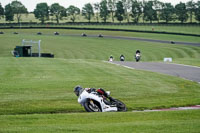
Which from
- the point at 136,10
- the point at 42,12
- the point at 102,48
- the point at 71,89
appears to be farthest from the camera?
the point at 42,12

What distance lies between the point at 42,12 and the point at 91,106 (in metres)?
166

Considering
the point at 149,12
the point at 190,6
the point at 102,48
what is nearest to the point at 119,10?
the point at 149,12

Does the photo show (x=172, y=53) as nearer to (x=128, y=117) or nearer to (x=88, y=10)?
(x=128, y=117)

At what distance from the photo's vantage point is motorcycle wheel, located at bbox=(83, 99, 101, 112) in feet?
40.4

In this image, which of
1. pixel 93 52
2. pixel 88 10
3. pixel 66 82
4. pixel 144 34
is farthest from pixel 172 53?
pixel 88 10

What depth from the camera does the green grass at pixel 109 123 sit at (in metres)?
9.07

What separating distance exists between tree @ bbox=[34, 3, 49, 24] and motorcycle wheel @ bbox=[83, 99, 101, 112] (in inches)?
6385

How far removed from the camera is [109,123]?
392 inches

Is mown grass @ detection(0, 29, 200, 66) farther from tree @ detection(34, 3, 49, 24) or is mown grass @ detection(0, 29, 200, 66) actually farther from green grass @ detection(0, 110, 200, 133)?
tree @ detection(34, 3, 49, 24)

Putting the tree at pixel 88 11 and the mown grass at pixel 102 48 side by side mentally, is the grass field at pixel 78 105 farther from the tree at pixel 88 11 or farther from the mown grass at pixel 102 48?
the tree at pixel 88 11

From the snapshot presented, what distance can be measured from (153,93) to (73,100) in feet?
15.2

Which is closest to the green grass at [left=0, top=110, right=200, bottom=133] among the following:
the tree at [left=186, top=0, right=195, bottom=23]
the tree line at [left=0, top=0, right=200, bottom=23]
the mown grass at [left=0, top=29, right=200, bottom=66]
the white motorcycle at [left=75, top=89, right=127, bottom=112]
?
the white motorcycle at [left=75, top=89, right=127, bottom=112]

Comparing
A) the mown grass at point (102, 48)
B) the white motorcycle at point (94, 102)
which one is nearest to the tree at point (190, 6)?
the mown grass at point (102, 48)

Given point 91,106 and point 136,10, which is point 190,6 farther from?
point 91,106
